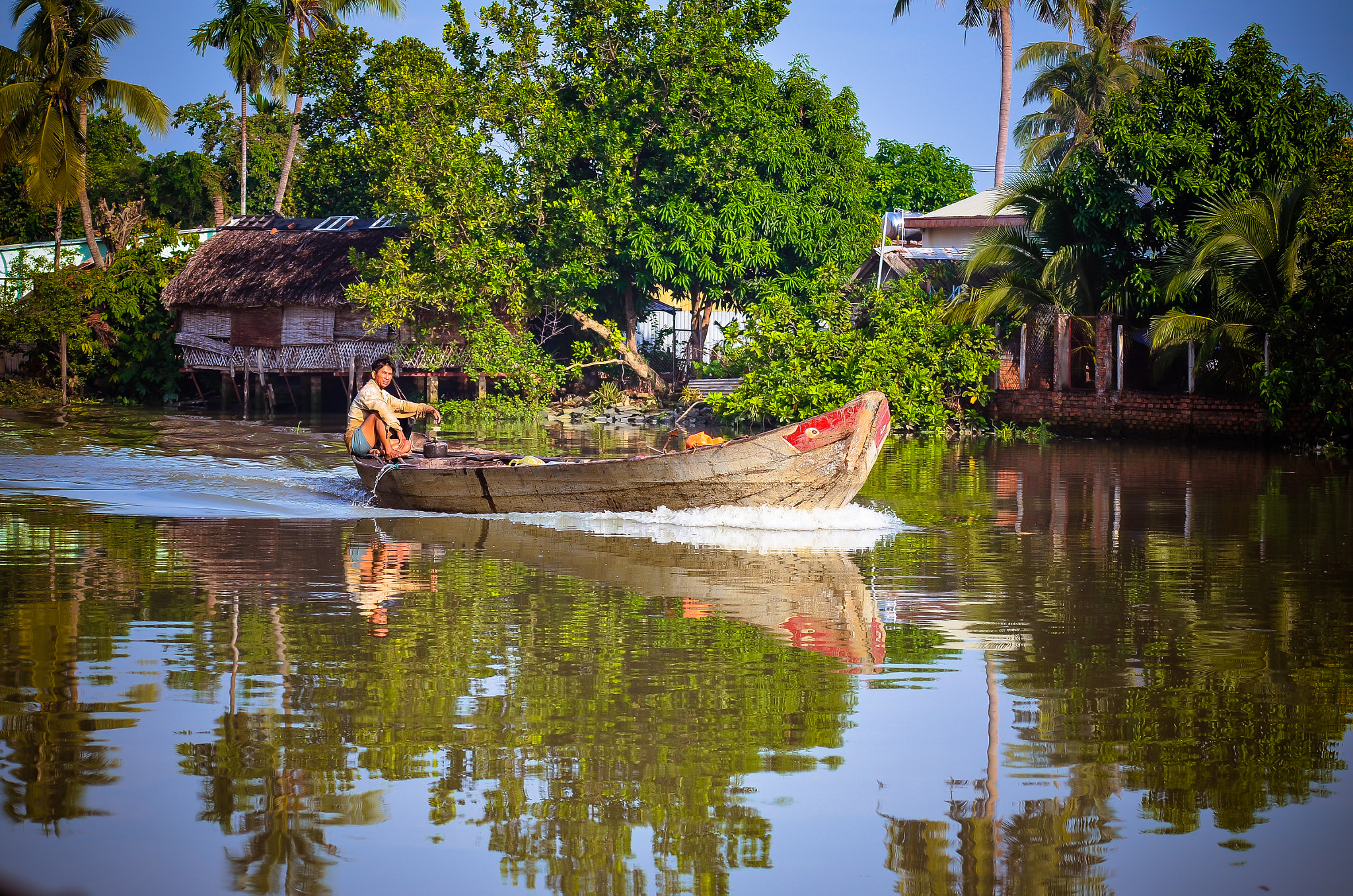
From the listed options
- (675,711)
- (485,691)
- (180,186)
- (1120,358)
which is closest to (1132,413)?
(1120,358)

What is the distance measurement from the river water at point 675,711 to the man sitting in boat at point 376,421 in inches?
94.2

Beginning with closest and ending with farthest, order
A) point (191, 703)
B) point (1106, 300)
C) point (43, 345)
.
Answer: point (191, 703) → point (1106, 300) → point (43, 345)

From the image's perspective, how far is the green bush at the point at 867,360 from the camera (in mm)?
20688

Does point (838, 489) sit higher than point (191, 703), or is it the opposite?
point (838, 489)

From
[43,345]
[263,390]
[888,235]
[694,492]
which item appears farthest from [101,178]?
[694,492]

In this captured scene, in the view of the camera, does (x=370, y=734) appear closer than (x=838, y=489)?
Yes

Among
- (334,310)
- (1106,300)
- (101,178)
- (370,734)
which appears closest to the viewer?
(370,734)

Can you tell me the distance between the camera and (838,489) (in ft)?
33.7

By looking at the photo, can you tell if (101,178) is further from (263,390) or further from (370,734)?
(370,734)

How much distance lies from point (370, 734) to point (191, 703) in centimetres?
89

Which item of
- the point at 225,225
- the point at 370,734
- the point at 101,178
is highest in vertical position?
the point at 101,178

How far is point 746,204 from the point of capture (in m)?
24.7

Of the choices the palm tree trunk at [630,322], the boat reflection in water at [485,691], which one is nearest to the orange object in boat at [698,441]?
the boat reflection in water at [485,691]

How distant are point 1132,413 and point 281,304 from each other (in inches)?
692
